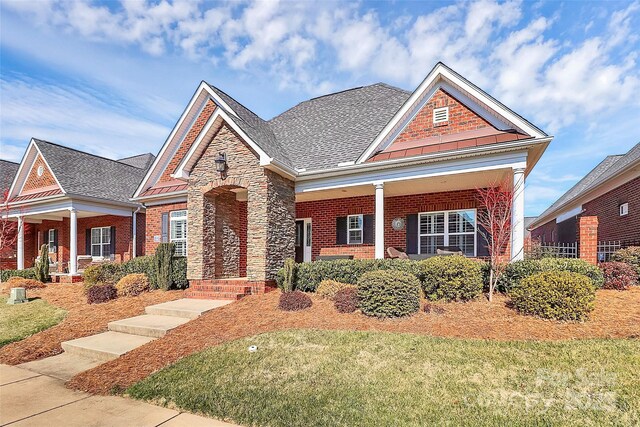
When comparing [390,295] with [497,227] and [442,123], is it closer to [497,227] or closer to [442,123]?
[497,227]

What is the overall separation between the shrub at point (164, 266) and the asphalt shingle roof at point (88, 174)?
7.64 metres

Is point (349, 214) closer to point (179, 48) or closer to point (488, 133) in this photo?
point (488, 133)

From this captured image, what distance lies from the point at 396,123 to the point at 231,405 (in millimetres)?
8943

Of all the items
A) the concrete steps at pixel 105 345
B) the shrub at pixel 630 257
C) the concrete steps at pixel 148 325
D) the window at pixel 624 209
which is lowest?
the concrete steps at pixel 105 345

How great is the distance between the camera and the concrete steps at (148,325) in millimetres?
6578

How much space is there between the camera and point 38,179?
55.0 ft

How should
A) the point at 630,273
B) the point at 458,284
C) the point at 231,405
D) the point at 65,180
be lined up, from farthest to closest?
1. the point at 65,180
2. the point at 630,273
3. the point at 458,284
4. the point at 231,405

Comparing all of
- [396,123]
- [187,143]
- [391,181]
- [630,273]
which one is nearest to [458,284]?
[391,181]

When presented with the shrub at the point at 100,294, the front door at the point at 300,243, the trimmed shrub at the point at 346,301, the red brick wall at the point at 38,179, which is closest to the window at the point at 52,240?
the red brick wall at the point at 38,179

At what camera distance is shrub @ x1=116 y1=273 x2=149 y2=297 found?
10.3 meters

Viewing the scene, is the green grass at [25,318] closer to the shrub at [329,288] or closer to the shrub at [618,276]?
the shrub at [329,288]

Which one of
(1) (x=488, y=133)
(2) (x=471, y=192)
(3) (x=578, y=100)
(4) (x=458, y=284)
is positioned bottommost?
(4) (x=458, y=284)

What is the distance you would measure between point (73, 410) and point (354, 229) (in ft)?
33.7

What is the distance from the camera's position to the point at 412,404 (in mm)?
3564
